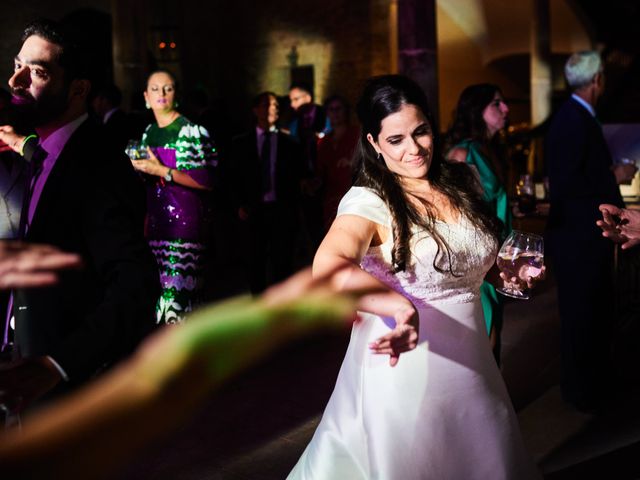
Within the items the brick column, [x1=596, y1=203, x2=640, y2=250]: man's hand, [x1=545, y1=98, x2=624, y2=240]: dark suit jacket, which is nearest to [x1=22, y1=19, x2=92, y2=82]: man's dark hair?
[x1=596, y1=203, x2=640, y2=250]: man's hand

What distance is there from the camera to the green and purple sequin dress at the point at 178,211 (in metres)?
4.83

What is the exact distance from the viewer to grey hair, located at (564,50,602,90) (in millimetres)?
4000

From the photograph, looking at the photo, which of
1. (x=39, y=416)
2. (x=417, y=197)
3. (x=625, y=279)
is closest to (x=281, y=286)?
(x=625, y=279)

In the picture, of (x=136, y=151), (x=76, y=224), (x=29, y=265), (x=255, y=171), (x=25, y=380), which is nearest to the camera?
(x=25, y=380)

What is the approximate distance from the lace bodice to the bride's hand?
1.37ft

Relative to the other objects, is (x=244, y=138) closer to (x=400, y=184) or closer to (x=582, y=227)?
(x=582, y=227)

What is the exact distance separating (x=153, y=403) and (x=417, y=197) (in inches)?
80.9

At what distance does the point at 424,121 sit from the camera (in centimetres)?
237

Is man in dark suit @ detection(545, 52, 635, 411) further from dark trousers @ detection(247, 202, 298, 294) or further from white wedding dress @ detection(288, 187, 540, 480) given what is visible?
dark trousers @ detection(247, 202, 298, 294)

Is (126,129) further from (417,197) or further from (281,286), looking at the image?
(417,197)

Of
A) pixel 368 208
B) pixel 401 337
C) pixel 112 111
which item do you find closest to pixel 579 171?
pixel 368 208

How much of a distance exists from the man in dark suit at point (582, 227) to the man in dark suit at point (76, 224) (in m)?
2.71

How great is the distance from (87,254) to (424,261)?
935mm

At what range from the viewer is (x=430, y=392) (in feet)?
7.34
